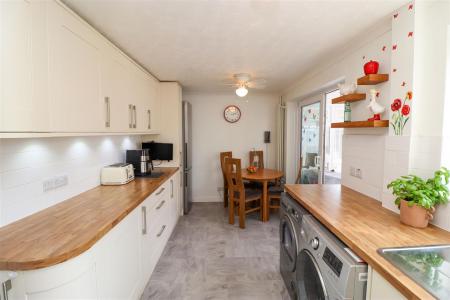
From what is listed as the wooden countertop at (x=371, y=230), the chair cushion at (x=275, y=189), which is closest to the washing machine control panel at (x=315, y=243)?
the wooden countertop at (x=371, y=230)

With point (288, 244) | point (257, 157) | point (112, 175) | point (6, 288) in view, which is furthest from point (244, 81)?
point (6, 288)

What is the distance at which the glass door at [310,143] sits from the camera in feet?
10.5

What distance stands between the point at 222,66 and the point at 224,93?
177 centimetres

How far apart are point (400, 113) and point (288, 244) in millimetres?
1325

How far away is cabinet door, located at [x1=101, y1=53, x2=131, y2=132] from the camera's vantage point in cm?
190

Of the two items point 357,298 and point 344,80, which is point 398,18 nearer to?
point 344,80

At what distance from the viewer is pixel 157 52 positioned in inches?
89.1

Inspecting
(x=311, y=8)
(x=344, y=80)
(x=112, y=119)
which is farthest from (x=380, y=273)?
(x=112, y=119)

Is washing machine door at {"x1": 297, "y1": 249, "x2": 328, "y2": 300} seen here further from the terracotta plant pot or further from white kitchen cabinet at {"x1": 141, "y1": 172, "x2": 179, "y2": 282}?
white kitchen cabinet at {"x1": 141, "y1": 172, "x2": 179, "y2": 282}

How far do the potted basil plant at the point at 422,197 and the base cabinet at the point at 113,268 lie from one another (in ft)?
5.83

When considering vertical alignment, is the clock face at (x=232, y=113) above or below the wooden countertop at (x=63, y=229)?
above

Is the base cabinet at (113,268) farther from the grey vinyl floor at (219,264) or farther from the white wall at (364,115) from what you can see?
the white wall at (364,115)

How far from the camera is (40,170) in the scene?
1532 mm

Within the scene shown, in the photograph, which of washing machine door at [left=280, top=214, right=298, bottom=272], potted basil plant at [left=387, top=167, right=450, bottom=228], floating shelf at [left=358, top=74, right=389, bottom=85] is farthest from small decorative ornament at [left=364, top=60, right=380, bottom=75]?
washing machine door at [left=280, top=214, right=298, bottom=272]
